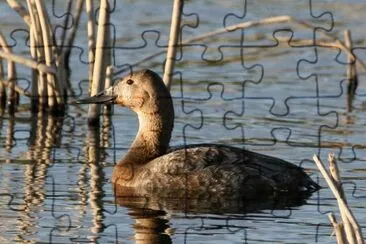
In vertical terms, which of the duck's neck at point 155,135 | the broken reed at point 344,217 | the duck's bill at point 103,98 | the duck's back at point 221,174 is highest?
the duck's bill at point 103,98

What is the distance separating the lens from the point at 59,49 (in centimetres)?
1591

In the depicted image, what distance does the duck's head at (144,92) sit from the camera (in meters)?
13.4

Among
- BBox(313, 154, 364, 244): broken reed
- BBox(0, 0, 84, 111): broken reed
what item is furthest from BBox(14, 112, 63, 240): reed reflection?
BBox(313, 154, 364, 244): broken reed

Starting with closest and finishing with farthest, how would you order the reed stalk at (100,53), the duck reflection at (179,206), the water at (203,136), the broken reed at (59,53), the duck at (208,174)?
the water at (203,136) < the duck reflection at (179,206) < the duck at (208,174) < the broken reed at (59,53) < the reed stalk at (100,53)

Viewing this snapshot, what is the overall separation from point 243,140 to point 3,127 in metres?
2.45

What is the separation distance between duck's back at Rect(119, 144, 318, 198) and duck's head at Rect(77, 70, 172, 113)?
66 cm

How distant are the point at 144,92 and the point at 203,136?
163cm

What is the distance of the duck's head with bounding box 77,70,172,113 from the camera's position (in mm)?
13406

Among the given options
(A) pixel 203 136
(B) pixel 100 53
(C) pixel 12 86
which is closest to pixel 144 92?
(A) pixel 203 136

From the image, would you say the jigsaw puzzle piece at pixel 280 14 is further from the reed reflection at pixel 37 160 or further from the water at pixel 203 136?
the reed reflection at pixel 37 160

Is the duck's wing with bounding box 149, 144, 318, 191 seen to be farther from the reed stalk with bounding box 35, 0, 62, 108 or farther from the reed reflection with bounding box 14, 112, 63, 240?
the reed stalk with bounding box 35, 0, 62, 108

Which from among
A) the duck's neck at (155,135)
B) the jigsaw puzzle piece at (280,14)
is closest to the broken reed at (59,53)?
the duck's neck at (155,135)

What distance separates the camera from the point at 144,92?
13453 mm

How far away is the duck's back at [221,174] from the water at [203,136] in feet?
0.98
